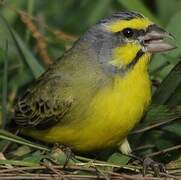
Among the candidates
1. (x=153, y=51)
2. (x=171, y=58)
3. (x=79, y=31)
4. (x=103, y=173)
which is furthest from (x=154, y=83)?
(x=79, y=31)

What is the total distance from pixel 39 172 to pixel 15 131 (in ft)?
3.11

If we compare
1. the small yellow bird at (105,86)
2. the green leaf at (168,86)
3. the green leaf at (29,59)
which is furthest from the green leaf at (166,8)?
the small yellow bird at (105,86)

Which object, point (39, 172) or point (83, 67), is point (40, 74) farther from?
point (39, 172)

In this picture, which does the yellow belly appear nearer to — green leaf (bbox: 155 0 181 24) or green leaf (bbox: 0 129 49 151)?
green leaf (bbox: 0 129 49 151)

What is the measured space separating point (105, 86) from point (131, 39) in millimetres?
317

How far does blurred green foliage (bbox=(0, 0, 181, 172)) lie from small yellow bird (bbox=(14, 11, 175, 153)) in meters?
0.25

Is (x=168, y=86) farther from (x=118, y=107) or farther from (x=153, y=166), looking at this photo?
(x=153, y=166)

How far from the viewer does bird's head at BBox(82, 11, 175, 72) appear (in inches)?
211

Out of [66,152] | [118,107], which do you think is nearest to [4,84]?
[66,152]

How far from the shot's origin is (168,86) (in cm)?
570

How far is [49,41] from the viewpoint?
6.84 meters

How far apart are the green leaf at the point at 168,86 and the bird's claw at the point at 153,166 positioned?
55 cm

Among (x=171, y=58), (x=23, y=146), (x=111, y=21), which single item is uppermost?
(x=111, y=21)

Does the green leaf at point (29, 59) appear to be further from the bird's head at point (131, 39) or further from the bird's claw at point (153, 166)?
the bird's claw at point (153, 166)
